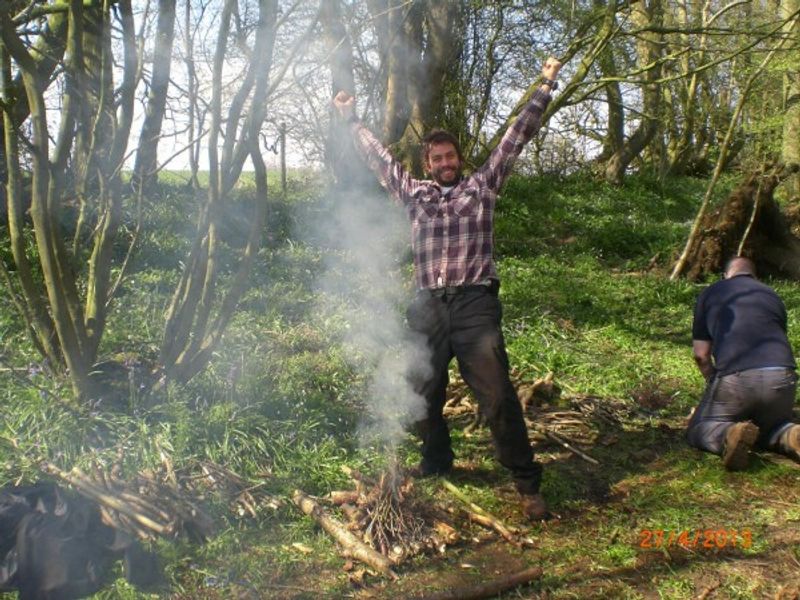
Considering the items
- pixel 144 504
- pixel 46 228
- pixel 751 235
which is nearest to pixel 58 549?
pixel 144 504

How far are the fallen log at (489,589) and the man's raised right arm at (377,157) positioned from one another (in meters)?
1.85

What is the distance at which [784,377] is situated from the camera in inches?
167

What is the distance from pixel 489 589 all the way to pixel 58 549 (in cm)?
167

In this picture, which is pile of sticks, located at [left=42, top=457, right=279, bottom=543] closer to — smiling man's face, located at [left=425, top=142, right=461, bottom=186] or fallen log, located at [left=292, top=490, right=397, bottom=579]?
fallen log, located at [left=292, top=490, right=397, bottom=579]

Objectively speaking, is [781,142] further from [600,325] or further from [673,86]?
[600,325]

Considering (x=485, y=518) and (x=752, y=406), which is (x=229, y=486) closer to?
(x=485, y=518)

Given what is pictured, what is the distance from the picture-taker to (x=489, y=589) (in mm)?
2830

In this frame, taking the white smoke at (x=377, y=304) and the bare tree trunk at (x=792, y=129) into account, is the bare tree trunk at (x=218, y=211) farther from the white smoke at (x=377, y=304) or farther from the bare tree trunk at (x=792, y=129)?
the bare tree trunk at (x=792, y=129)


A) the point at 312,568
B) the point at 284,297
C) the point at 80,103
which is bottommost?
the point at 312,568

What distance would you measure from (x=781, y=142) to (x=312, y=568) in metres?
12.9

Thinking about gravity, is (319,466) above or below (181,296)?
below

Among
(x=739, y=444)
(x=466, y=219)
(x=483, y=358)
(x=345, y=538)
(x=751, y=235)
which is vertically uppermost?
(x=466, y=219)

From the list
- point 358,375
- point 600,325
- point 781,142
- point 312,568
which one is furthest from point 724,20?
point 312,568
